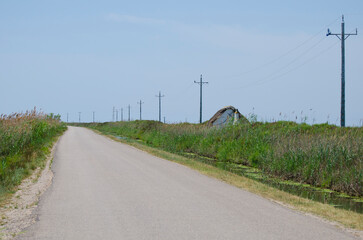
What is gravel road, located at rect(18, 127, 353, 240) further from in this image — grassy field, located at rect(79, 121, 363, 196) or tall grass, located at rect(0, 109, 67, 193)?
grassy field, located at rect(79, 121, 363, 196)

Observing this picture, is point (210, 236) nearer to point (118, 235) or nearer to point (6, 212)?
point (118, 235)

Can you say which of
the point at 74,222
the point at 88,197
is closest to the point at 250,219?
the point at 74,222

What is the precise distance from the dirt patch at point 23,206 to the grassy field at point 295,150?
9635 millimetres

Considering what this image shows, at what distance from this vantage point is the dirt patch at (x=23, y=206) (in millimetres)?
7115

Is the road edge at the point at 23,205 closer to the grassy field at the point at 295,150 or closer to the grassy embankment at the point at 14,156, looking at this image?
the grassy embankment at the point at 14,156

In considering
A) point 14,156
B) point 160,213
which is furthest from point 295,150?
point 14,156

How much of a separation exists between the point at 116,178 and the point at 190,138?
16.7 metres

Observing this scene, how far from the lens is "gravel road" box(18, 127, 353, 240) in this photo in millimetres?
6664

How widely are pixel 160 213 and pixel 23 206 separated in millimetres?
3453

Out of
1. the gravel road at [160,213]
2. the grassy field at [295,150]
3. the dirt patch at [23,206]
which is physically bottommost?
the dirt patch at [23,206]

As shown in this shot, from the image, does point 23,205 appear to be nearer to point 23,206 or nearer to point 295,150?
point 23,206

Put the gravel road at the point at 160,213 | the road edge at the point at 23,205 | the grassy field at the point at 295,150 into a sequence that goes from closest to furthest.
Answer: the gravel road at the point at 160,213 → the road edge at the point at 23,205 → the grassy field at the point at 295,150

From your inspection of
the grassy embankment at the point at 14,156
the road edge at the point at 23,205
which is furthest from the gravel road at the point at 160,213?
the grassy embankment at the point at 14,156

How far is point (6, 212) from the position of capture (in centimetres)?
859
